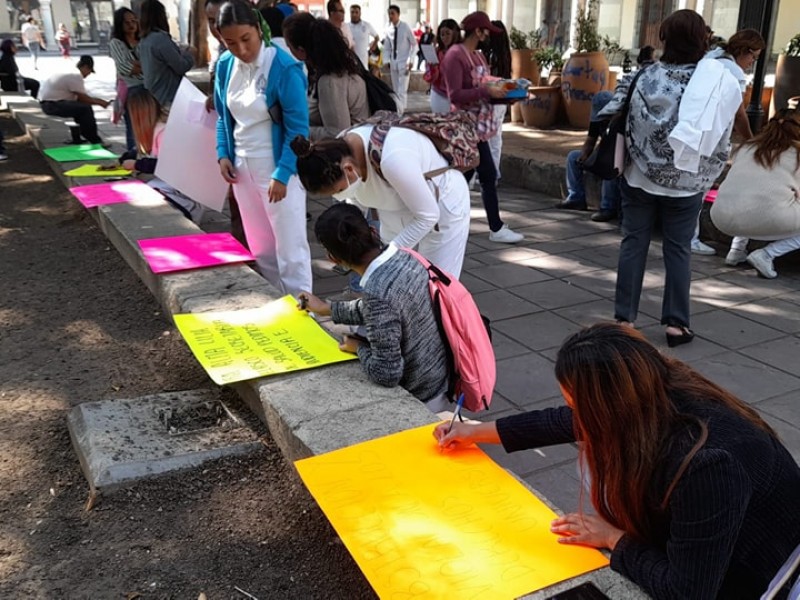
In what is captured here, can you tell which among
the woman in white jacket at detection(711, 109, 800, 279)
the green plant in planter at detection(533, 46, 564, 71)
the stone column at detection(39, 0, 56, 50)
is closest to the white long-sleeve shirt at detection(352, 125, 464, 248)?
the woman in white jacket at detection(711, 109, 800, 279)

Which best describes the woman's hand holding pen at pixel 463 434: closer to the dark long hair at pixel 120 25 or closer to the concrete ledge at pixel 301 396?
the concrete ledge at pixel 301 396

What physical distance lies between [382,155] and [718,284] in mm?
3145

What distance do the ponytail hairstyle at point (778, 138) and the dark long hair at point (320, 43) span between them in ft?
8.45

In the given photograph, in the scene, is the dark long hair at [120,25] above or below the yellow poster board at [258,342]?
above

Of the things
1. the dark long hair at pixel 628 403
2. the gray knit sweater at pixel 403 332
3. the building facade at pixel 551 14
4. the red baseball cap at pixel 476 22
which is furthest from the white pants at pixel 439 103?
the building facade at pixel 551 14

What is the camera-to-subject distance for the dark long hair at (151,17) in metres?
5.70

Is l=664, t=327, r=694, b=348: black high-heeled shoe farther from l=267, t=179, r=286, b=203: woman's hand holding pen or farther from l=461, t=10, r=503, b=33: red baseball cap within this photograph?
l=461, t=10, r=503, b=33: red baseball cap

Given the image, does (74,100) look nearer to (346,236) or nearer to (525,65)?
(525,65)

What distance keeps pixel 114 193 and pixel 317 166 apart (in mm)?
3633

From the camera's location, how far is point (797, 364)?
155 inches

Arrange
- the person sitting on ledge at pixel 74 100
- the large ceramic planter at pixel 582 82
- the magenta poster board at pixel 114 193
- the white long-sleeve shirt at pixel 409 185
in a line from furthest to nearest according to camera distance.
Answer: the large ceramic planter at pixel 582 82 → the person sitting on ledge at pixel 74 100 → the magenta poster board at pixel 114 193 → the white long-sleeve shirt at pixel 409 185

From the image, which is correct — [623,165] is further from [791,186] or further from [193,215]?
[193,215]

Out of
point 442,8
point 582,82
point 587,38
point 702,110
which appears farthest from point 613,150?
point 442,8

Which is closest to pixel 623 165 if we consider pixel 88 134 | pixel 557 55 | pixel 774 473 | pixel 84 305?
pixel 774 473
